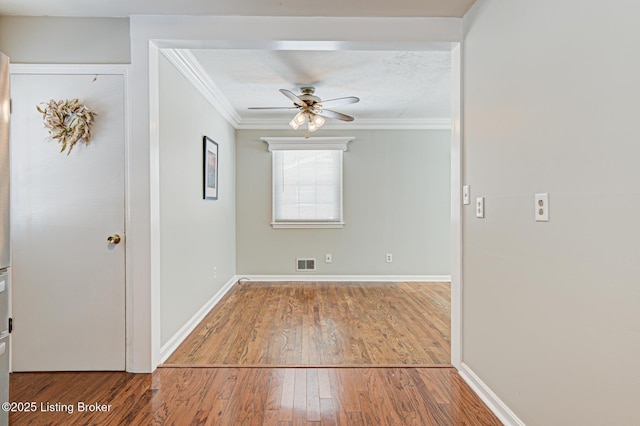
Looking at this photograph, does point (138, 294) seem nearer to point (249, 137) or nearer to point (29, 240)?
point (29, 240)

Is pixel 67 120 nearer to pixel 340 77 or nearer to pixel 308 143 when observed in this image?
pixel 340 77

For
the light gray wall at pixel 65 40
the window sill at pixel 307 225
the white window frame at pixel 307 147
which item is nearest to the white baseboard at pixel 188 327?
the window sill at pixel 307 225

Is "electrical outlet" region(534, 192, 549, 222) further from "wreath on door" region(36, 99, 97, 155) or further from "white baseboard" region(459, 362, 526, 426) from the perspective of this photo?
"wreath on door" region(36, 99, 97, 155)

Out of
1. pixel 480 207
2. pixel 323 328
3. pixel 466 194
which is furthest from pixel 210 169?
pixel 480 207

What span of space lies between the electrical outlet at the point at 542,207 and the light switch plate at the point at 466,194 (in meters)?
0.68

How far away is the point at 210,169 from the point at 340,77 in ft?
5.58

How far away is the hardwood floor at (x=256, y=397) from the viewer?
6.03ft

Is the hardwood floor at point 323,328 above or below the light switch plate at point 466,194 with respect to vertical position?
below

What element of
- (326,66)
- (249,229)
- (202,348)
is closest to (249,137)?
(249,229)

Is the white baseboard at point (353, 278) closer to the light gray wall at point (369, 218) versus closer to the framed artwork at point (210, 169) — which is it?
the light gray wall at point (369, 218)

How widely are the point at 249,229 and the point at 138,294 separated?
301 centimetres

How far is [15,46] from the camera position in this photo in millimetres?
2342

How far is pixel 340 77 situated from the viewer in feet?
11.8

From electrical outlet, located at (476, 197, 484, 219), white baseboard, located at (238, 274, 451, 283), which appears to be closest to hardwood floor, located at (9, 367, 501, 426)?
electrical outlet, located at (476, 197, 484, 219)
